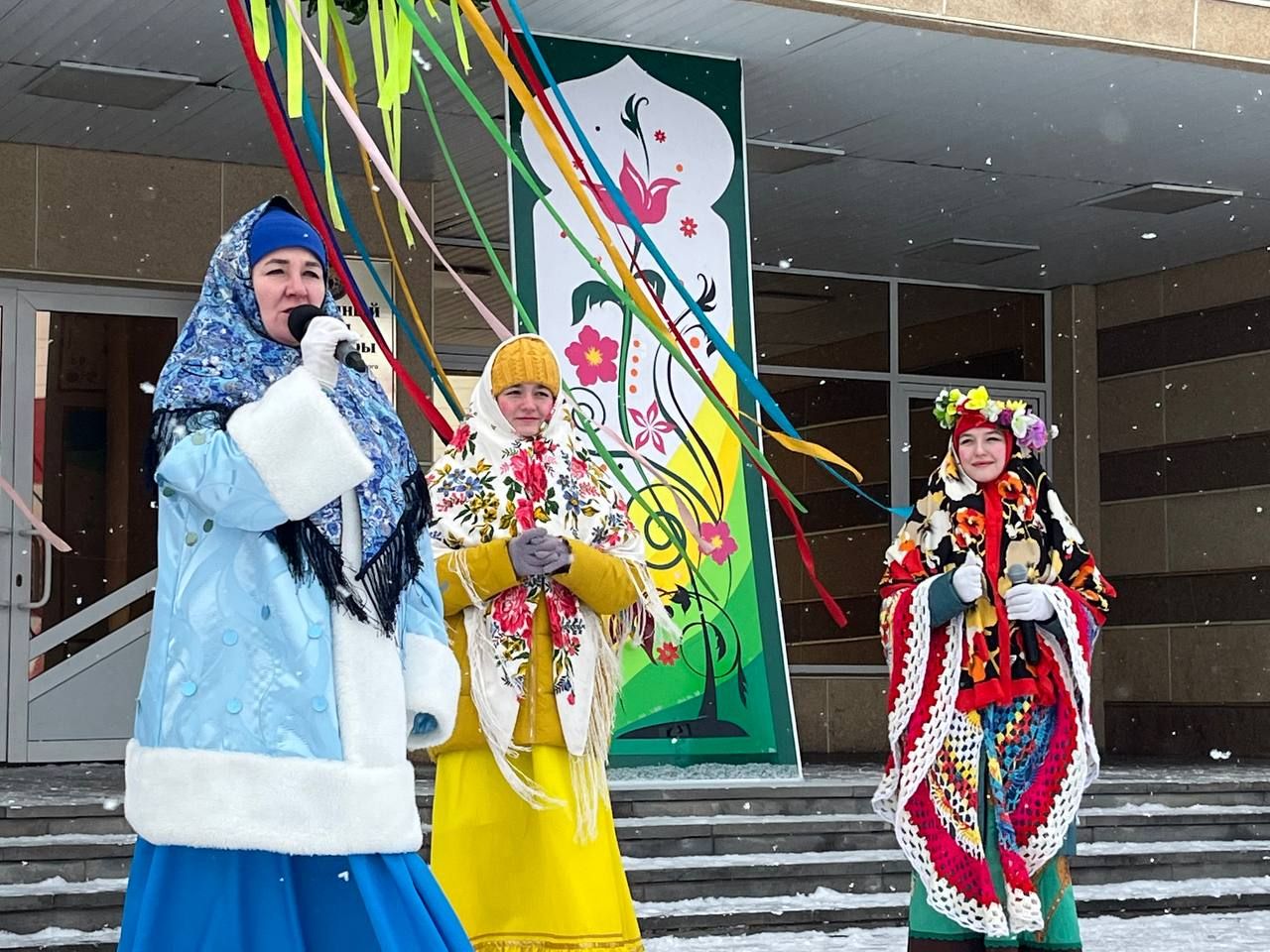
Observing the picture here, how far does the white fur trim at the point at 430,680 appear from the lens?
330 centimetres

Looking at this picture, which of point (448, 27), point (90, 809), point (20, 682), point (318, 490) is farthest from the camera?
point (20, 682)

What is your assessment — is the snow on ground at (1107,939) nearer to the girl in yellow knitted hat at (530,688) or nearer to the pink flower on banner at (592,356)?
the girl in yellow knitted hat at (530,688)

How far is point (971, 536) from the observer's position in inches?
218

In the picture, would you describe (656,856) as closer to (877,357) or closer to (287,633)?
(287,633)

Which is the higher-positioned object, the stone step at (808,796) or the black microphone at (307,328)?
the black microphone at (307,328)

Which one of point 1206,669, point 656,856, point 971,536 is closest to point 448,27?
point 656,856

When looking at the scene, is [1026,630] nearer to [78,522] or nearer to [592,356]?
[592,356]


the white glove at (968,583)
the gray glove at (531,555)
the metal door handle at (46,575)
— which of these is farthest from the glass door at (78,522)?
the white glove at (968,583)

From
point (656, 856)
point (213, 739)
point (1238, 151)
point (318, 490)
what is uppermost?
point (1238, 151)

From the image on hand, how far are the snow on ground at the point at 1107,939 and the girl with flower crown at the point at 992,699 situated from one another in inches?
49.6

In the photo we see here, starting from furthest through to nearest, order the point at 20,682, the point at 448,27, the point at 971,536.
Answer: the point at 20,682, the point at 448,27, the point at 971,536

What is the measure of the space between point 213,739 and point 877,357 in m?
11.3

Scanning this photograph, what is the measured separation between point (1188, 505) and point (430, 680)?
11411 millimetres

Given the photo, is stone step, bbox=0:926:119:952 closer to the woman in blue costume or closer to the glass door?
the woman in blue costume
